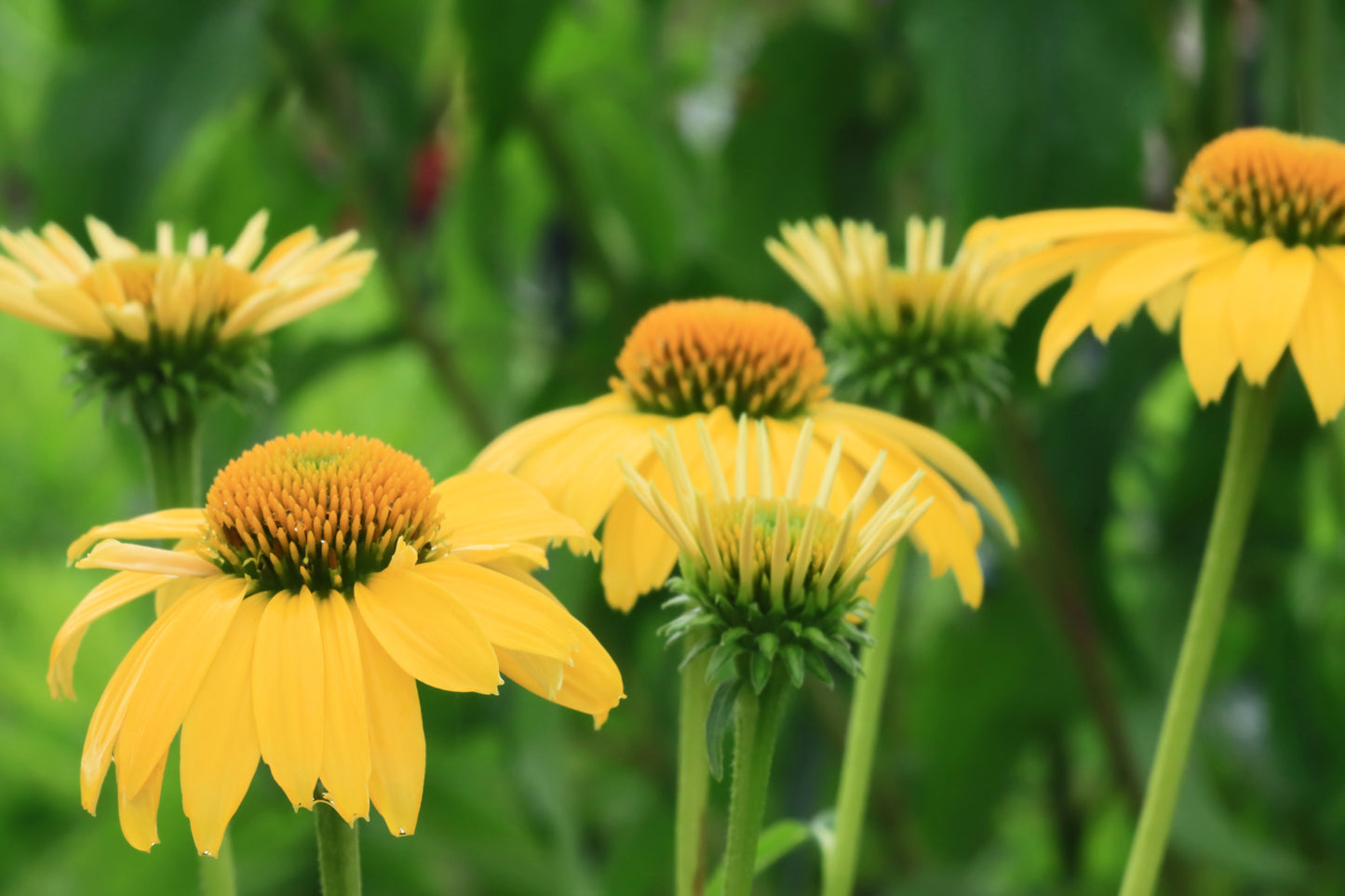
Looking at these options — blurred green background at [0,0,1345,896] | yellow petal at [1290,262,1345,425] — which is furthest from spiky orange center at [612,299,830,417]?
blurred green background at [0,0,1345,896]

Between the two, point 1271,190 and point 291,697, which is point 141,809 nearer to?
point 291,697

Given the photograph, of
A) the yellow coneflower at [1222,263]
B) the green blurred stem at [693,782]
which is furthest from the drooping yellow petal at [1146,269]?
the green blurred stem at [693,782]

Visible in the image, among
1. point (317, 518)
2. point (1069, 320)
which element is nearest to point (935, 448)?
point (1069, 320)

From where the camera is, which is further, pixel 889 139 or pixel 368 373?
pixel 368 373

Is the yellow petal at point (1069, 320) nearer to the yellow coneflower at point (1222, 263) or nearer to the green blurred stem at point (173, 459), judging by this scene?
the yellow coneflower at point (1222, 263)

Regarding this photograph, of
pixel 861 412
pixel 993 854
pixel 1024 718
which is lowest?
pixel 993 854

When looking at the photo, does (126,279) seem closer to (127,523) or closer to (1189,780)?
(127,523)

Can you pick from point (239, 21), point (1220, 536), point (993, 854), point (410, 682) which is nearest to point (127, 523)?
point (410, 682)
